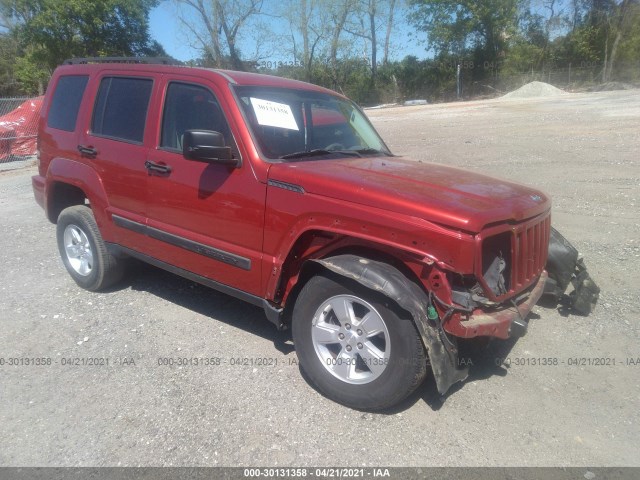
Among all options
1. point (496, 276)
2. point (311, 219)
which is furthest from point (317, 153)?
point (496, 276)

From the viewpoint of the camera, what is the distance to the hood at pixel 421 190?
2.76 m

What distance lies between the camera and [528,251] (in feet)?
10.5

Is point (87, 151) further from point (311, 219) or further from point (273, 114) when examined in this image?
point (311, 219)

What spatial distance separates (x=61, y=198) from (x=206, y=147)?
2664 mm

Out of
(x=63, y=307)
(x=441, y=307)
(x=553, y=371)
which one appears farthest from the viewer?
(x=63, y=307)

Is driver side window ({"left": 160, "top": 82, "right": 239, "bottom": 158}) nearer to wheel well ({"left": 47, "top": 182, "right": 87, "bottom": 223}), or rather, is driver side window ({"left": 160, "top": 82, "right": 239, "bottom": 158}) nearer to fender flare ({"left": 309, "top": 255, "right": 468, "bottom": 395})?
fender flare ({"left": 309, "top": 255, "right": 468, "bottom": 395})

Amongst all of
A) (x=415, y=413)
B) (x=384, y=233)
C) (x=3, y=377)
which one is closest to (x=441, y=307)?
(x=384, y=233)

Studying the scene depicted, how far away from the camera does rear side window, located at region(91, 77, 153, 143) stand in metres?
4.16

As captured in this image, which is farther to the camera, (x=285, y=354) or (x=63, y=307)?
(x=63, y=307)

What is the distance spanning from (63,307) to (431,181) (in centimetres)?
353

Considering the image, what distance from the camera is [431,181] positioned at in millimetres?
3260

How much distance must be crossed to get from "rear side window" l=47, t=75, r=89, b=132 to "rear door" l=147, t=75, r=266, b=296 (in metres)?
1.25

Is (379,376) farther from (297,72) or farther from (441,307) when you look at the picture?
(297,72)

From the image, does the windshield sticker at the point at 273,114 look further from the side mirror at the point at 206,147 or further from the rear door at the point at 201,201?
the side mirror at the point at 206,147
